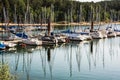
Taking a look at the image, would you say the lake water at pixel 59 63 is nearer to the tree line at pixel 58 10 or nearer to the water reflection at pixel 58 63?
the water reflection at pixel 58 63

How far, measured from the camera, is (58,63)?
5000 centimetres

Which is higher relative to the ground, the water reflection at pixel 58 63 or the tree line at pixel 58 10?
the tree line at pixel 58 10

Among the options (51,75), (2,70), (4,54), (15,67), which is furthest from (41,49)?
(2,70)

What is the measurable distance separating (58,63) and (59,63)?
172 mm

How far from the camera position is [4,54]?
55.1 meters

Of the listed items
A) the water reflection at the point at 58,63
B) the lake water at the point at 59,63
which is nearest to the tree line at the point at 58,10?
the water reflection at the point at 58,63

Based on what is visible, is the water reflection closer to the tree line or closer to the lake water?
the lake water

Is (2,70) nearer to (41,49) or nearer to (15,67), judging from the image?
(15,67)

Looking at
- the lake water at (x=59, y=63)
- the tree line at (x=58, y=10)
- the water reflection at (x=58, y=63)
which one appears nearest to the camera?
the lake water at (x=59, y=63)

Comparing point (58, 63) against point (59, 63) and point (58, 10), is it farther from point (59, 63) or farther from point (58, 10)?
point (58, 10)

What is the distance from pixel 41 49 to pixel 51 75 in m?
24.6

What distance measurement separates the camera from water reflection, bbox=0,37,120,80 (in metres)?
40.6

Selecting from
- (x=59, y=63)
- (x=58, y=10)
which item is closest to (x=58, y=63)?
(x=59, y=63)

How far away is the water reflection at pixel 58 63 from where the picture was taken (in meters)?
40.6
